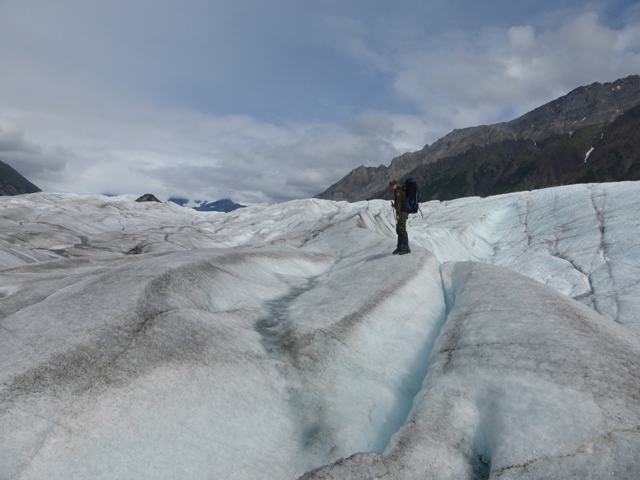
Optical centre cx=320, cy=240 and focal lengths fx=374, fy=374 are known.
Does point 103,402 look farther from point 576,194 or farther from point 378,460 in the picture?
point 576,194

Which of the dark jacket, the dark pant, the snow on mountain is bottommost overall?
the snow on mountain

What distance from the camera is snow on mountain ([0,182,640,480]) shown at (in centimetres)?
595

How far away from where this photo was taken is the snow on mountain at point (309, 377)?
5.95 meters

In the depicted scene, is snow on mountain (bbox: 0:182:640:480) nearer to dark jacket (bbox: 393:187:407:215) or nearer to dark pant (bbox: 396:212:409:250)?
dark pant (bbox: 396:212:409:250)

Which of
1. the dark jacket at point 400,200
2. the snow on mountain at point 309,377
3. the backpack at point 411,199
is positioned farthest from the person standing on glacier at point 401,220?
the snow on mountain at point 309,377

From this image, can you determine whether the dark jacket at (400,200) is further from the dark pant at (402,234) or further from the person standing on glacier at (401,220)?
the dark pant at (402,234)

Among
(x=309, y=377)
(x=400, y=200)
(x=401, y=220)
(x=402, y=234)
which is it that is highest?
(x=400, y=200)

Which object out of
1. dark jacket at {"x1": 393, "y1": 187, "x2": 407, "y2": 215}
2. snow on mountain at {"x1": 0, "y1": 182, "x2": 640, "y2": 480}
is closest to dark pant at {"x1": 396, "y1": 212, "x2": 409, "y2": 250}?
dark jacket at {"x1": 393, "y1": 187, "x2": 407, "y2": 215}

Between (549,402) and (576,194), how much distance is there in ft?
130

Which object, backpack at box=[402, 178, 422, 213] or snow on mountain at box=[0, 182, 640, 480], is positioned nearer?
snow on mountain at box=[0, 182, 640, 480]

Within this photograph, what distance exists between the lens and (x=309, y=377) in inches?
346

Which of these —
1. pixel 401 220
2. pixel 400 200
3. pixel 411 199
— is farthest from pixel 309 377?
pixel 411 199

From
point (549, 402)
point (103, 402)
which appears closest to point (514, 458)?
point (549, 402)

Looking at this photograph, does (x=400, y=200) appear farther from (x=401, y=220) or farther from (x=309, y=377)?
(x=309, y=377)
